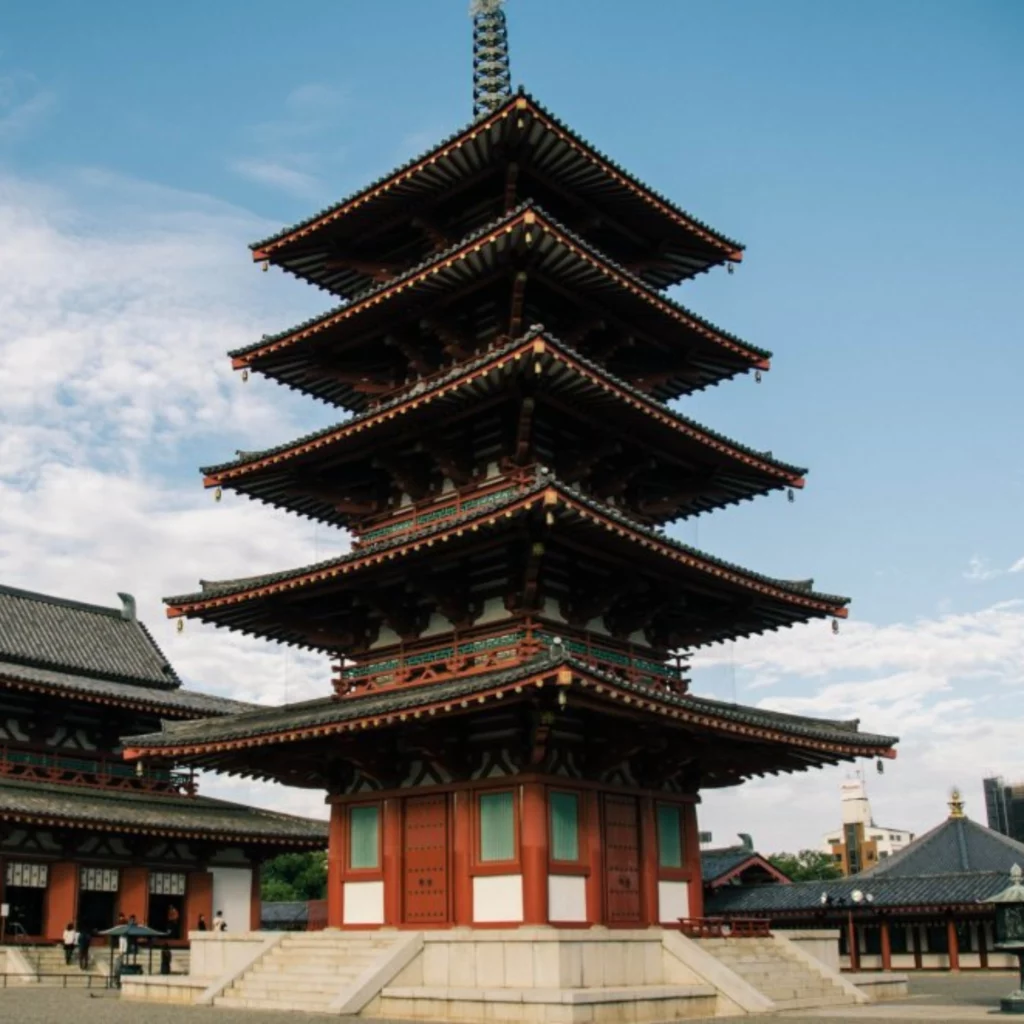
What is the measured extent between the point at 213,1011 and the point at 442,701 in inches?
311

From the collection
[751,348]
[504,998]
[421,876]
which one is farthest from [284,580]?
[751,348]

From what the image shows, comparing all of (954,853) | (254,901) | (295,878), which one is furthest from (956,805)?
(295,878)

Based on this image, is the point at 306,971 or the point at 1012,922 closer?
the point at 306,971

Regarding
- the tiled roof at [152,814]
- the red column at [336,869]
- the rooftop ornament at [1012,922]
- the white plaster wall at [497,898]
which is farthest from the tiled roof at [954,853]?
the white plaster wall at [497,898]

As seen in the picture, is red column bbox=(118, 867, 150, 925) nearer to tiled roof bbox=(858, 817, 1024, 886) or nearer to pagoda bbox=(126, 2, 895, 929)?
pagoda bbox=(126, 2, 895, 929)

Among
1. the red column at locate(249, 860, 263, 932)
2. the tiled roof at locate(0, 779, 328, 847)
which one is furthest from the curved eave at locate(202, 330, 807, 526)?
the red column at locate(249, 860, 263, 932)

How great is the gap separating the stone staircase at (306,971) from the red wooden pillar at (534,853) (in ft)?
10.0

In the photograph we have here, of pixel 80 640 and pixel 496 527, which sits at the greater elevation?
pixel 80 640

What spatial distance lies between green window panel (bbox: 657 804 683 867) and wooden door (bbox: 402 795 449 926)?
17.2 feet

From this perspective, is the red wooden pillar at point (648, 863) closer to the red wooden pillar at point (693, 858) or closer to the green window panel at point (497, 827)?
the red wooden pillar at point (693, 858)

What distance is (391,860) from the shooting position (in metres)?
27.6

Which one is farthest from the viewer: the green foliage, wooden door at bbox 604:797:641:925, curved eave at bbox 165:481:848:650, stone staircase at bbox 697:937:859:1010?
the green foliage

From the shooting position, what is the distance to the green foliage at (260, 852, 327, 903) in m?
98.4

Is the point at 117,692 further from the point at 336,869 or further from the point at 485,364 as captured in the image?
the point at 485,364
